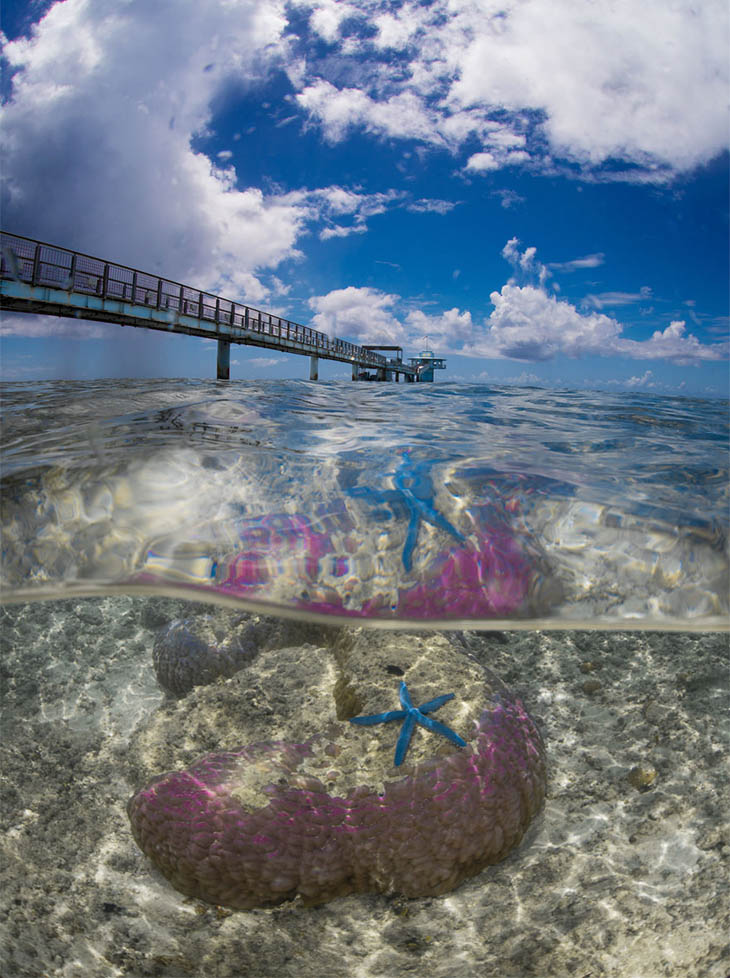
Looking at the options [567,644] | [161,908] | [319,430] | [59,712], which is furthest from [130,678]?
[567,644]

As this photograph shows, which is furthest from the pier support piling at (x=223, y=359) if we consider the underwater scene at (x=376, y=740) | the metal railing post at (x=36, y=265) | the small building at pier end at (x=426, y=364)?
the small building at pier end at (x=426, y=364)

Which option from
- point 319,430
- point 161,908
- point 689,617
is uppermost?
point 319,430

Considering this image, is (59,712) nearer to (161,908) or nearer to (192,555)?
(161,908)

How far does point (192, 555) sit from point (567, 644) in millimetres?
4661

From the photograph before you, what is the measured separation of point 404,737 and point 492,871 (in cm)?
112

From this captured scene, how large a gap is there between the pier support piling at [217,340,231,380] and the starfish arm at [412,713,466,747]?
26972 mm

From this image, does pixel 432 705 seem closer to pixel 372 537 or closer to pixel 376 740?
pixel 376 740

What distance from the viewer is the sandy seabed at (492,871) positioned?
3291 mm

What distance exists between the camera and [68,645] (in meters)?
6.59

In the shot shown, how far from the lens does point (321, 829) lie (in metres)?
3.42

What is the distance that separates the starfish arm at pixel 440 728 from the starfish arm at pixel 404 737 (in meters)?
0.05

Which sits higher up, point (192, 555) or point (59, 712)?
point (192, 555)

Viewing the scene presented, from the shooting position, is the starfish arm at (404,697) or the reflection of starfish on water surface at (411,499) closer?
the reflection of starfish on water surface at (411,499)

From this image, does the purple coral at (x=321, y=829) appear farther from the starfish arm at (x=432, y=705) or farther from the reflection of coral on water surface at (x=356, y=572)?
the reflection of coral on water surface at (x=356, y=572)
